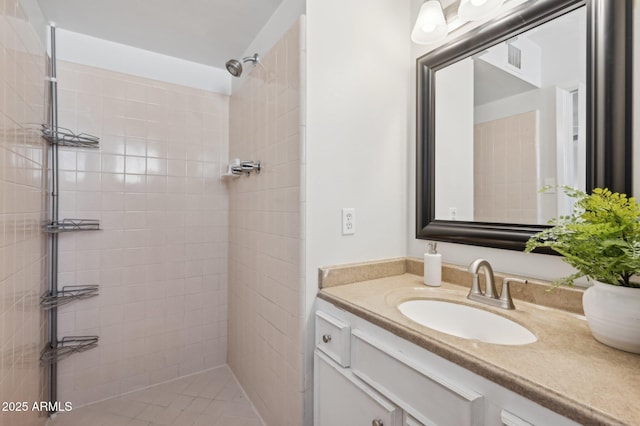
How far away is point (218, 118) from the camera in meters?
2.17

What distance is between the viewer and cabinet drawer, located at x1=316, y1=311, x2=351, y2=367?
103 cm

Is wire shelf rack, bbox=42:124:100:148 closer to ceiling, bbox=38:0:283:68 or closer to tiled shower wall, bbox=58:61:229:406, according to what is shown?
tiled shower wall, bbox=58:61:229:406

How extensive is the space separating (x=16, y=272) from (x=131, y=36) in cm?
146

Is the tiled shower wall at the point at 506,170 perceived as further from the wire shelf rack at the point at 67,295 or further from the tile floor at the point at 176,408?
the wire shelf rack at the point at 67,295

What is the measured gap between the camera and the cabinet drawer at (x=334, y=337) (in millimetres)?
1025

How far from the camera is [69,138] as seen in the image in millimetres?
1693

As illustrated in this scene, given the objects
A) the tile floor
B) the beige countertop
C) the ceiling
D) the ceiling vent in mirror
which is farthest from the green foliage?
the tile floor

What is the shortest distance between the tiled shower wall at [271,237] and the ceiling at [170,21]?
0.25 metres

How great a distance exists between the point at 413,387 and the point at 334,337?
371 millimetres

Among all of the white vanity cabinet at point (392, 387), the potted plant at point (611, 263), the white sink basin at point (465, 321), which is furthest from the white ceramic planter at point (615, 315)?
the white vanity cabinet at point (392, 387)

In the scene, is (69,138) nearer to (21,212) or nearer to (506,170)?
(21,212)

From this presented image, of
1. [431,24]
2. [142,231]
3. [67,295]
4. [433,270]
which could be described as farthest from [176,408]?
[431,24]

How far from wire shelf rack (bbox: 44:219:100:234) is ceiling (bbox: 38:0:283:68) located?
1.13m

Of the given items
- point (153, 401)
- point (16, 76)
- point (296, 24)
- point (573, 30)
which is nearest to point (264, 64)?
point (296, 24)
